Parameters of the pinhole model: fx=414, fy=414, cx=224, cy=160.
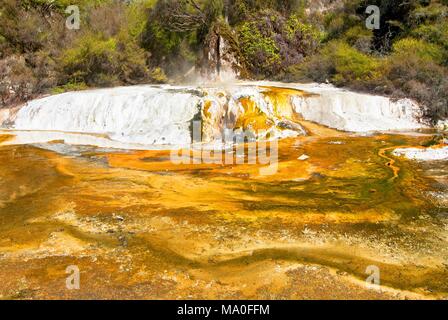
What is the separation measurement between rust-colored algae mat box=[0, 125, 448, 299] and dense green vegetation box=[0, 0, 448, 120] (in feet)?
29.6

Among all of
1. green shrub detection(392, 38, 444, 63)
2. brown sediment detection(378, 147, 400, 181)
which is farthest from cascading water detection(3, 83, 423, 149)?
brown sediment detection(378, 147, 400, 181)

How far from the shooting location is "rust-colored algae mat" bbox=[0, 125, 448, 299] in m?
3.33

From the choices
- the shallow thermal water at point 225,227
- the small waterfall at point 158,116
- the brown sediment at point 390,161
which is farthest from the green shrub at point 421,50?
the shallow thermal water at point 225,227

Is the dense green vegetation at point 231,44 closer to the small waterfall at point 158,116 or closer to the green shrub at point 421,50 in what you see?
the green shrub at point 421,50

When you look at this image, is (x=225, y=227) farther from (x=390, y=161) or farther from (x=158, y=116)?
(x=158, y=116)

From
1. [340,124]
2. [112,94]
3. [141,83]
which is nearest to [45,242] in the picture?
[340,124]

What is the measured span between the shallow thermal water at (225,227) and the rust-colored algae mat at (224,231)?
0.05ft

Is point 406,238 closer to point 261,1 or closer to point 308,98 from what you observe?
point 308,98

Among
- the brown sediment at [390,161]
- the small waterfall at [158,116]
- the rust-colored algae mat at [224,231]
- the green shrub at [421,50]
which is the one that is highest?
the green shrub at [421,50]

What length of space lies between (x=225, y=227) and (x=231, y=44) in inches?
701

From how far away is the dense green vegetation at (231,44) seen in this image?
15.3m

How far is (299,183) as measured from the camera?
6176mm

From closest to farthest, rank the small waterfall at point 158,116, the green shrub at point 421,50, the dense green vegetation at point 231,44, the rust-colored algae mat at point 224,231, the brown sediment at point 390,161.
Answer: the rust-colored algae mat at point 224,231 < the brown sediment at point 390,161 < the small waterfall at point 158,116 < the green shrub at point 421,50 < the dense green vegetation at point 231,44

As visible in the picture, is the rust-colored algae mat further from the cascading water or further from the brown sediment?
the cascading water
